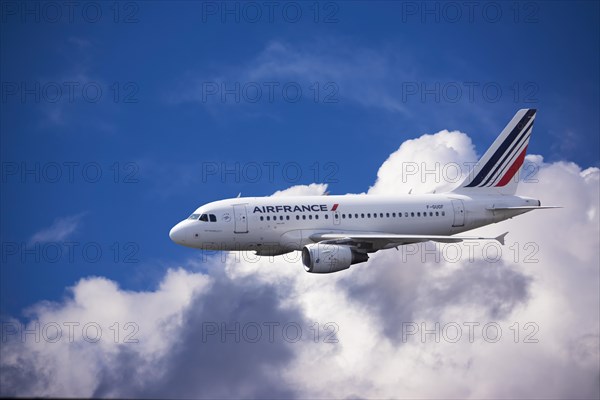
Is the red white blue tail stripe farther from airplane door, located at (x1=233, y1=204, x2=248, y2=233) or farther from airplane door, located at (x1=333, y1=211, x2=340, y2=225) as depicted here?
airplane door, located at (x1=233, y1=204, x2=248, y2=233)

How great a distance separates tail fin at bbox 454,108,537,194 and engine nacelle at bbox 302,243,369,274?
1170 cm

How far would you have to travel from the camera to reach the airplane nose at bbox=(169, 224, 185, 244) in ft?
182

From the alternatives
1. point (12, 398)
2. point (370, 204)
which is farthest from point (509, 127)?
point (12, 398)

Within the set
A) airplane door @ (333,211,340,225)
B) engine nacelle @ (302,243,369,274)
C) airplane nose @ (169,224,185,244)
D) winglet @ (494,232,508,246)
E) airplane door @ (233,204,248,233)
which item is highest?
airplane door @ (333,211,340,225)

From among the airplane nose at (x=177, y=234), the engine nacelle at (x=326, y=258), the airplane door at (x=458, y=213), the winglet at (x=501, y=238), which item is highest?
the airplane door at (x=458, y=213)

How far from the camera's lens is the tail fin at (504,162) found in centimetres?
6278

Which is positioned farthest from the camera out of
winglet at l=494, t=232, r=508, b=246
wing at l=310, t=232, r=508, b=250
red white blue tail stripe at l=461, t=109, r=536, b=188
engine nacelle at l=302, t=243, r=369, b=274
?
red white blue tail stripe at l=461, t=109, r=536, b=188

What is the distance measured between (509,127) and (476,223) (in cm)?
785

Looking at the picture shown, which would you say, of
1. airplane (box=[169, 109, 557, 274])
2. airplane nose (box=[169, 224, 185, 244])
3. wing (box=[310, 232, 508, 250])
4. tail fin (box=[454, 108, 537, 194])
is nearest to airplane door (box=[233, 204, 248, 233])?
airplane (box=[169, 109, 557, 274])

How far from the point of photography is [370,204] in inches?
2287

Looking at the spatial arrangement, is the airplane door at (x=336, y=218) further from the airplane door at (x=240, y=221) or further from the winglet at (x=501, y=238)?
the winglet at (x=501, y=238)

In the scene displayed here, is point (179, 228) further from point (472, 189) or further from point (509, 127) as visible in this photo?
point (509, 127)

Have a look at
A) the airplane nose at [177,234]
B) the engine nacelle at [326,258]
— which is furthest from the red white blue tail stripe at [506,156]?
the airplane nose at [177,234]

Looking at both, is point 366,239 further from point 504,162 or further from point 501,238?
point 504,162
